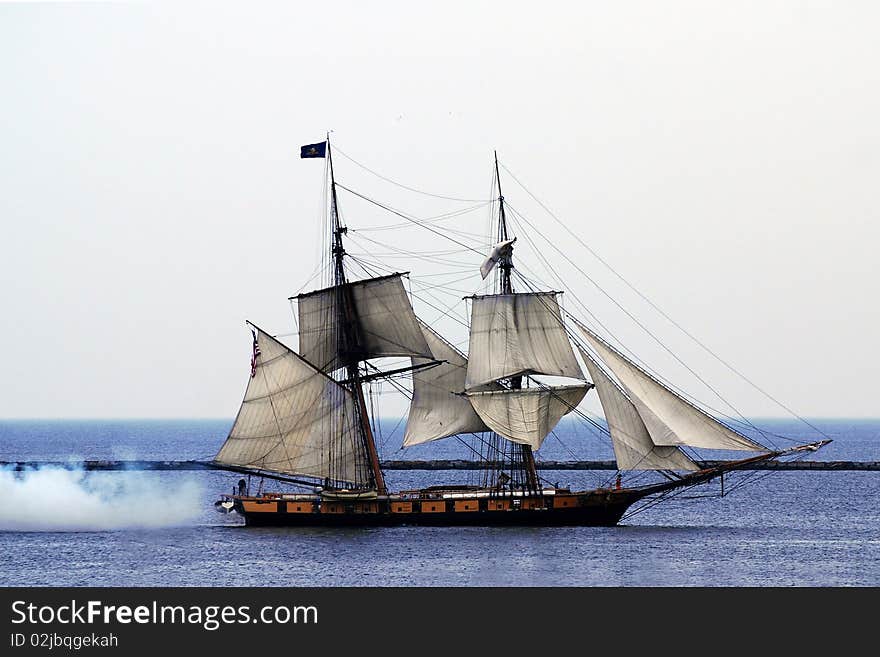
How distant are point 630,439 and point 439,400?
41.7 ft

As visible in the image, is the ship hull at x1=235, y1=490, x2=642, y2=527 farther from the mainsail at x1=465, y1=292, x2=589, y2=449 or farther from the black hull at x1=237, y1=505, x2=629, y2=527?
the mainsail at x1=465, y1=292, x2=589, y2=449

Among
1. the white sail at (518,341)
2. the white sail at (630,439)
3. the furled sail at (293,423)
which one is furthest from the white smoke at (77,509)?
the white sail at (630,439)

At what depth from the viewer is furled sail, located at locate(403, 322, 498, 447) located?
279 feet

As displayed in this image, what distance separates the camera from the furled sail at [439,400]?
85.0 metres

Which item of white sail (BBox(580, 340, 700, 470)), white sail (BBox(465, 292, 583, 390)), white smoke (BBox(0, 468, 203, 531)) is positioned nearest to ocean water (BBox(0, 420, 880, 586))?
white smoke (BBox(0, 468, 203, 531))

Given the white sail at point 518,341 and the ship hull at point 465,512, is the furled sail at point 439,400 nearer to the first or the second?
the white sail at point 518,341

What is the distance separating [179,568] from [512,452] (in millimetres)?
24249

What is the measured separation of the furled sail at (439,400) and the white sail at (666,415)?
10.1 metres

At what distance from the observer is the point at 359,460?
277 ft

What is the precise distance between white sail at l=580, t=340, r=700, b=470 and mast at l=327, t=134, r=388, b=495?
14895 millimetres

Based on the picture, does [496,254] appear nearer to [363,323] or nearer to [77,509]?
[363,323]

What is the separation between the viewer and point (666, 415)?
79.2m

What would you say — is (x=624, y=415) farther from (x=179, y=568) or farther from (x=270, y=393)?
(x=179, y=568)
